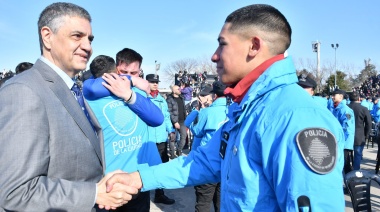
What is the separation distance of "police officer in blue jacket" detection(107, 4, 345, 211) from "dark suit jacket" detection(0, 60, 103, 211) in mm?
273

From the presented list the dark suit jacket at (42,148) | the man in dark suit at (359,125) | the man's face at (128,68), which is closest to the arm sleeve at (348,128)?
the man in dark suit at (359,125)

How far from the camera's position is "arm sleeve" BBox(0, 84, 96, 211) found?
161 centimetres

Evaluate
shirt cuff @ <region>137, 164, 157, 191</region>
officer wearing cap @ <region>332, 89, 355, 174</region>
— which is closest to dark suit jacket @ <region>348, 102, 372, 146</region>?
officer wearing cap @ <region>332, 89, 355, 174</region>

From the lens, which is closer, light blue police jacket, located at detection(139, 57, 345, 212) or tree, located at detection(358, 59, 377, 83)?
light blue police jacket, located at detection(139, 57, 345, 212)

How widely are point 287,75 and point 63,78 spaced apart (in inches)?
53.0

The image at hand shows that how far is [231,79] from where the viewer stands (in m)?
1.84

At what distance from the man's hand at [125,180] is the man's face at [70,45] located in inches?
28.7

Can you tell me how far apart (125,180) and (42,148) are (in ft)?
2.03

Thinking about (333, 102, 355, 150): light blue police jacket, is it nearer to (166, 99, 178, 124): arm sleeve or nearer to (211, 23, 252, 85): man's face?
(166, 99, 178, 124): arm sleeve

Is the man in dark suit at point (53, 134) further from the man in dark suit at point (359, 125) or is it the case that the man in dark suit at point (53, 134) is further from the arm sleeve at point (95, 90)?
the man in dark suit at point (359, 125)

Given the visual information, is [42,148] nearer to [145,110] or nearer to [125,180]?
[125,180]

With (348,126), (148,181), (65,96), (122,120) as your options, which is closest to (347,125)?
(348,126)

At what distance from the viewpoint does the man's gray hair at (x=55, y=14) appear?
2.00 m

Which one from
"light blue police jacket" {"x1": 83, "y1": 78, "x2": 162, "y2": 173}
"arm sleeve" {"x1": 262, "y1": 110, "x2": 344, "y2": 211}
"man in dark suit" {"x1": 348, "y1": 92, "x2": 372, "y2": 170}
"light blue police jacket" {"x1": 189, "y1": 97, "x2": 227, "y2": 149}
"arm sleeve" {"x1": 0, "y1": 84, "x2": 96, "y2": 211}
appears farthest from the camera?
"man in dark suit" {"x1": 348, "y1": 92, "x2": 372, "y2": 170}
